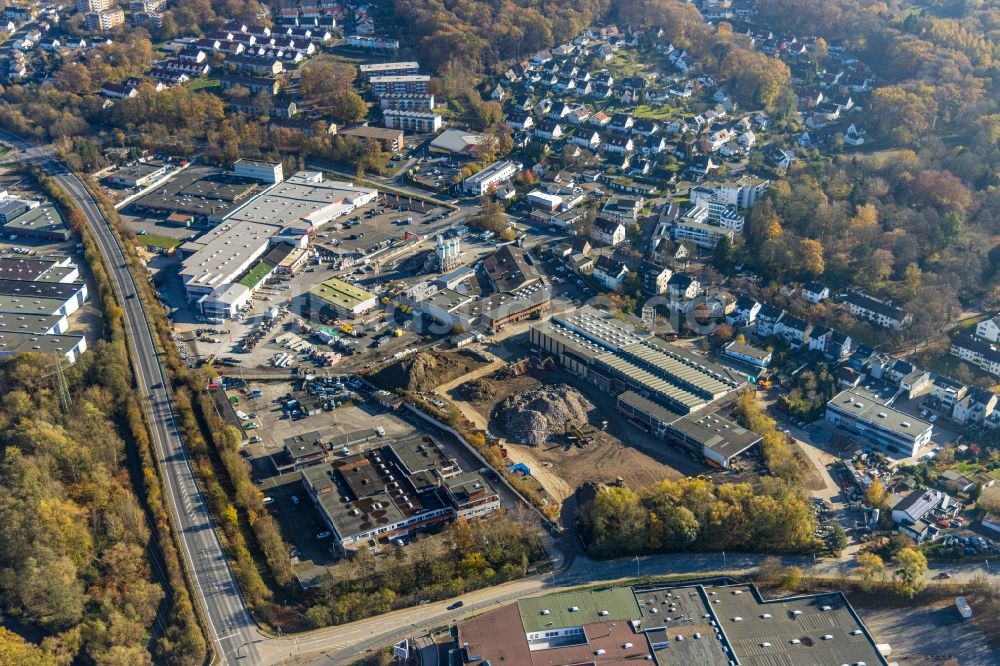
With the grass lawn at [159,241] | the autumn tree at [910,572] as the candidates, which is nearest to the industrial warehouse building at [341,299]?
the grass lawn at [159,241]

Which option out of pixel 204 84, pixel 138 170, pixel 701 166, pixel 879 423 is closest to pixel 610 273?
pixel 879 423

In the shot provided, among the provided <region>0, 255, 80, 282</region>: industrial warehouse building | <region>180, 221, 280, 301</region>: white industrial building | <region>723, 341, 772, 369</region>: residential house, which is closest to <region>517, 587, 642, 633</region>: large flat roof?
<region>723, 341, 772, 369</region>: residential house

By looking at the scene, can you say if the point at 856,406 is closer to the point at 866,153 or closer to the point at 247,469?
the point at 247,469

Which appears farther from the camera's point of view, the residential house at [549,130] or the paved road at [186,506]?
the residential house at [549,130]

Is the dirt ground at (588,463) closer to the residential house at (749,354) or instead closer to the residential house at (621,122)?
the residential house at (749,354)

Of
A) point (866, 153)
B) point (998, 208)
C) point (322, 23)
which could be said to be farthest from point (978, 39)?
point (322, 23)

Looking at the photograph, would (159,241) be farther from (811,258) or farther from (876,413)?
(876,413)

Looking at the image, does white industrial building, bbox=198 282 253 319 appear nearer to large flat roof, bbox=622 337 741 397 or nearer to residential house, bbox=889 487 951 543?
large flat roof, bbox=622 337 741 397
